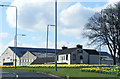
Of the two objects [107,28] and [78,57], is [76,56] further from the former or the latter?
[107,28]

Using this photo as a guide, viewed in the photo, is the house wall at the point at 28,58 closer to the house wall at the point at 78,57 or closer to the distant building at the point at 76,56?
the distant building at the point at 76,56

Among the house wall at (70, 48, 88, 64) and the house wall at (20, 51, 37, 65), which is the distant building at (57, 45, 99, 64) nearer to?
the house wall at (70, 48, 88, 64)

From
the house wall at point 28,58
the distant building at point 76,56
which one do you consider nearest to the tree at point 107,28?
the distant building at point 76,56

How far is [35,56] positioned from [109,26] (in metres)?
44.7

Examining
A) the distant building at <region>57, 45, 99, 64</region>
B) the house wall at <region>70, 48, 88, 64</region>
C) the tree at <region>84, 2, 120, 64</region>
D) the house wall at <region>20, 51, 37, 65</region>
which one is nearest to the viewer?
the tree at <region>84, 2, 120, 64</region>

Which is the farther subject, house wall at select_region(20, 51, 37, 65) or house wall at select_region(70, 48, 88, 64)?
house wall at select_region(20, 51, 37, 65)

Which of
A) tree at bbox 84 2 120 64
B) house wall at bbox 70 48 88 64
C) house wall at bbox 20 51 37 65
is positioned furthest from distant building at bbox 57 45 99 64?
tree at bbox 84 2 120 64

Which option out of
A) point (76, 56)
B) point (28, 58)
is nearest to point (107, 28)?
point (76, 56)

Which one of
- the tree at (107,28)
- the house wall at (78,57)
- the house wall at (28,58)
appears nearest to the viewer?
the tree at (107,28)

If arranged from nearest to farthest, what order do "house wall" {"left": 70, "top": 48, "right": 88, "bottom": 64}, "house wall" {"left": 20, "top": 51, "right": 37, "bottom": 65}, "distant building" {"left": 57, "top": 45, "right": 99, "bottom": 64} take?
"distant building" {"left": 57, "top": 45, "right": 99, "bottom": 64}
"house wall" {"left": 70, "top": 48, "right": 88, "bottom": 64}
"house wall" {"left": 20, "top": 51, "right": 37, "bottom": 65}

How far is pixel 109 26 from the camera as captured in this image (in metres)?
42.1

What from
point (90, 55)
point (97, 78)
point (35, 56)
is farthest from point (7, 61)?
point (97, 78)

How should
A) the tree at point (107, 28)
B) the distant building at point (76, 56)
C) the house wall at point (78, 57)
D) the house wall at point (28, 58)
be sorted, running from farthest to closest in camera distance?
the house wall at point (28, 58) < the house wall at point (78, 57) < the distant building at point (76, 56) < the tree at point (107, 28)

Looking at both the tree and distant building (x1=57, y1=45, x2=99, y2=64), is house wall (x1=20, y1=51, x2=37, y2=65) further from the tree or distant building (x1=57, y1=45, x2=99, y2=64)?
the tree
